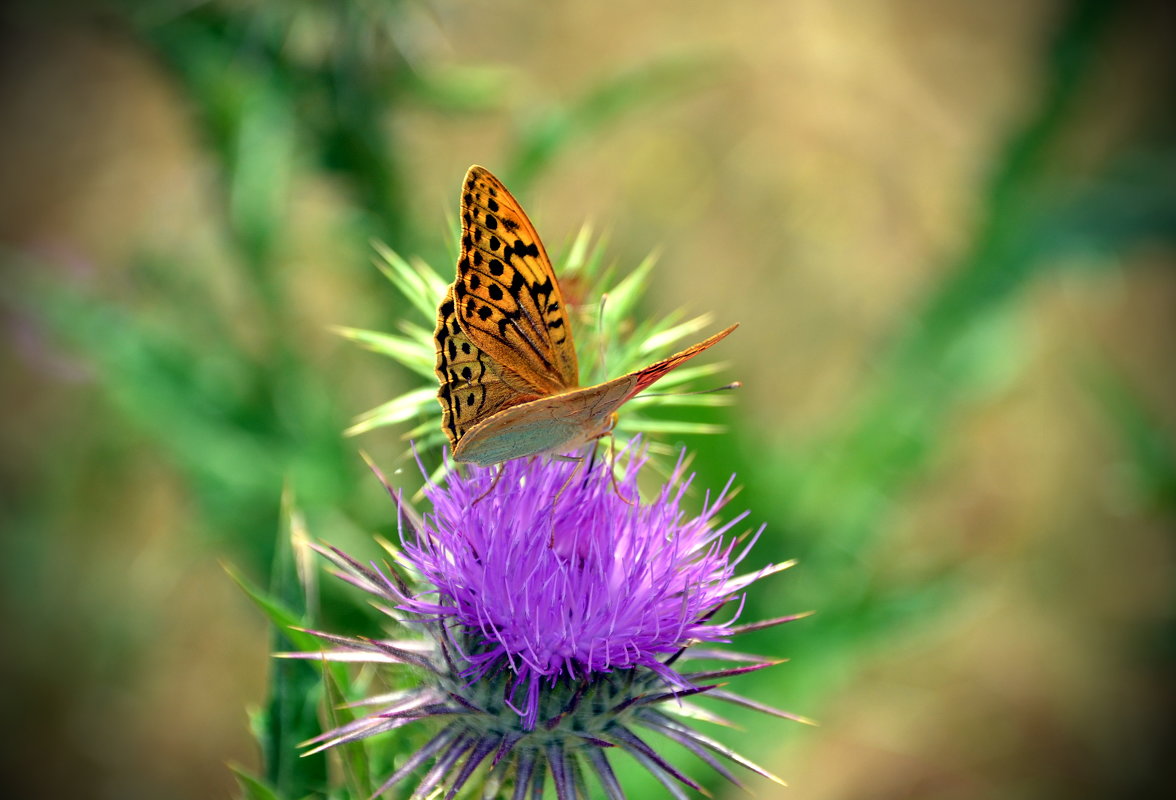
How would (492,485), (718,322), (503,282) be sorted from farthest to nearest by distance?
(718,322)
(492,485)
(503,282)

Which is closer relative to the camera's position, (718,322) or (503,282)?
(503,282)

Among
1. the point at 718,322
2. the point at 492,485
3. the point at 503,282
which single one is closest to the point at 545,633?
the point at 492,485

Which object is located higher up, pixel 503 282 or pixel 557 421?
pixel 503 282

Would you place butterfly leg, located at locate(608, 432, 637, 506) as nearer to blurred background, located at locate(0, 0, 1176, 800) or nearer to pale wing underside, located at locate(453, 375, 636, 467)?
pale wing underside, located at locate(453, 375, 636, 467)

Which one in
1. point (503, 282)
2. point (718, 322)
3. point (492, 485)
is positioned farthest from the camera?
point (718, 322)

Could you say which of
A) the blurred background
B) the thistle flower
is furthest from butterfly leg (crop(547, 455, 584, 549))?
the blurred background

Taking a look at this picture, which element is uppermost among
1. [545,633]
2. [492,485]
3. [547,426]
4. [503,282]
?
[503,282]

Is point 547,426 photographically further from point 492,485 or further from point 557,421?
point 492,485
